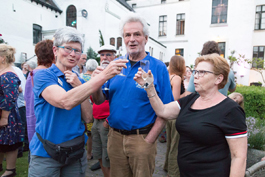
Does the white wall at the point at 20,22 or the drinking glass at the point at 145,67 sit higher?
the white wall at the point at 20,22

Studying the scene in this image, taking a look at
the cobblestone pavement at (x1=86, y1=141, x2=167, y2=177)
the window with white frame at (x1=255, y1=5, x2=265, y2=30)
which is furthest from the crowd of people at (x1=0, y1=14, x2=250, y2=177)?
the window with white frame at (x1=255, y1=5, x2=265, y2=30)

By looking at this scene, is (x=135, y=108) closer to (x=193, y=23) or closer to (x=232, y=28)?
(x=193, y=23)

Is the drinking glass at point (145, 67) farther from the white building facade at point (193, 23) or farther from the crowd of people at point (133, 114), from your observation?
the white building facade at point (193, 23)

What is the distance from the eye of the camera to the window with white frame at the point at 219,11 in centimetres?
2027

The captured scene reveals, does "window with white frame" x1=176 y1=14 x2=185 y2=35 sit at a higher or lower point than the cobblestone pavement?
higher

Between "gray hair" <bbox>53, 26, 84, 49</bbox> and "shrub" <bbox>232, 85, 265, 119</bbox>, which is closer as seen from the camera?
"gray hair" <bbox>53, 26, 84, 49</bbox>

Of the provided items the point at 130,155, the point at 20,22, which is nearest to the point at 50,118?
the point at 130,155

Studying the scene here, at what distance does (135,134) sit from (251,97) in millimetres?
7303

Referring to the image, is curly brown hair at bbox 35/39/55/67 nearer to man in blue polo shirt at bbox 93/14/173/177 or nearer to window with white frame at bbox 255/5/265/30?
man in blue polo shirt at bbox 93/14/173/177

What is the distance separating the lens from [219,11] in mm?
20438

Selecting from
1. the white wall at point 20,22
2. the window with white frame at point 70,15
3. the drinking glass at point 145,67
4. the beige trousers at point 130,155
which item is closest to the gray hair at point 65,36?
the drinking glass at point 145,67

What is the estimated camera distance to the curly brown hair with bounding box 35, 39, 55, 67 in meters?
2.61

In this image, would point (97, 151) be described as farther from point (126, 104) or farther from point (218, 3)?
point (218, 3)

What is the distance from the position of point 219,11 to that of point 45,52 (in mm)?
22382
